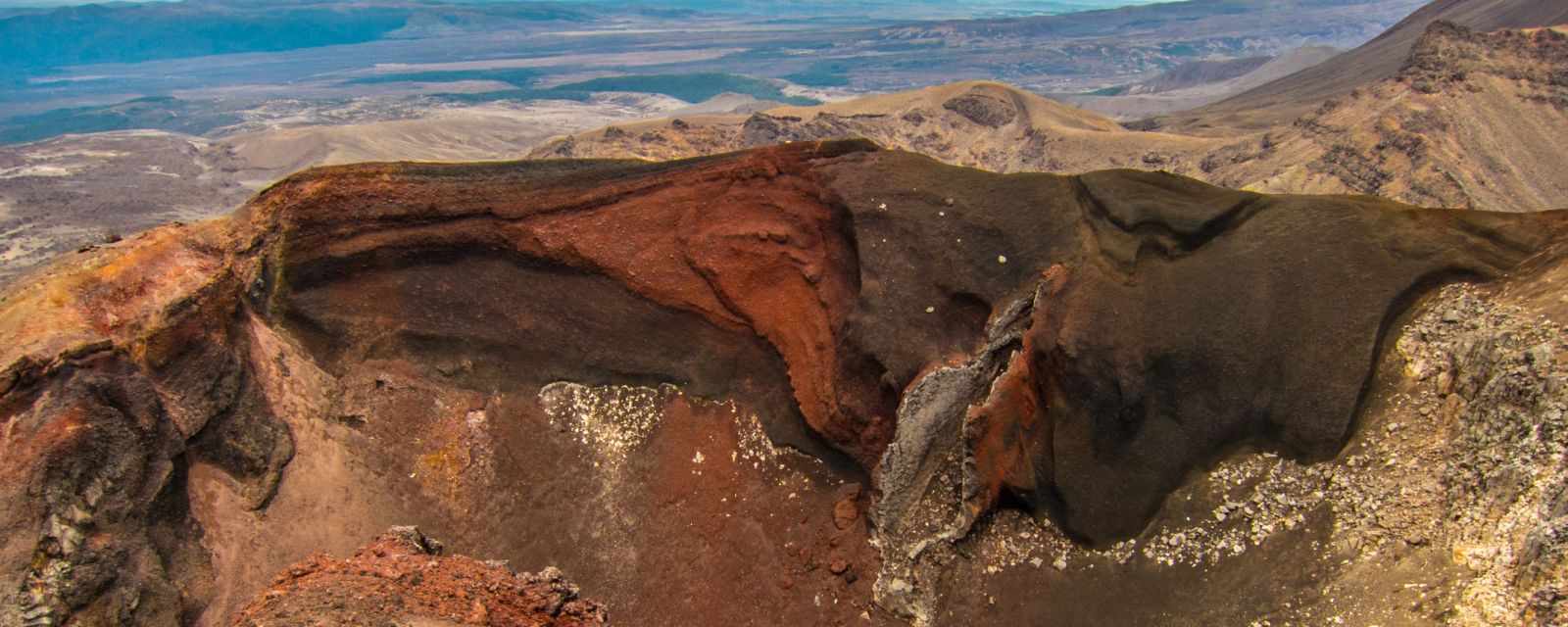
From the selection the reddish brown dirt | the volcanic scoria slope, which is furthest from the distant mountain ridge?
the reddish brown dirt

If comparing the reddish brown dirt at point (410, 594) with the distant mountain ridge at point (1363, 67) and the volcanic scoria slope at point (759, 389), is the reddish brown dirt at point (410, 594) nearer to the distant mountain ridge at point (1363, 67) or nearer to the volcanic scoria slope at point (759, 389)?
the volcanic scoria slope at point (759, 389)

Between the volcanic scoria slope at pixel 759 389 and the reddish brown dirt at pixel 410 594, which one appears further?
the volcanic scoria slope at pixel 759 389

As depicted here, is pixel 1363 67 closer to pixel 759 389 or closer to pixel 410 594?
pixel 759 389

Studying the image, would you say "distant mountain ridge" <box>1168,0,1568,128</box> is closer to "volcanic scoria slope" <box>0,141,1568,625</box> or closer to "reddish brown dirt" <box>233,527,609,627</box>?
"volcanic scoria slope" <box>0,141,1568,625</box>

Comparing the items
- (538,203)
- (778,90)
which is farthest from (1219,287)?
(778,90)

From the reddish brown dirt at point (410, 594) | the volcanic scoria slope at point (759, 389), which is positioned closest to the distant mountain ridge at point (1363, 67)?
the volcanic scoria slope at point (759, 389)

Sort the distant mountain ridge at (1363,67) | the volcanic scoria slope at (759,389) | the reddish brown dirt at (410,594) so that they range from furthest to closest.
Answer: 1. the distant mountain ridge at (1363,67)
2. the volcanic scoria slope at (759,389)
3. the reddish brown dirt at (410,594)
